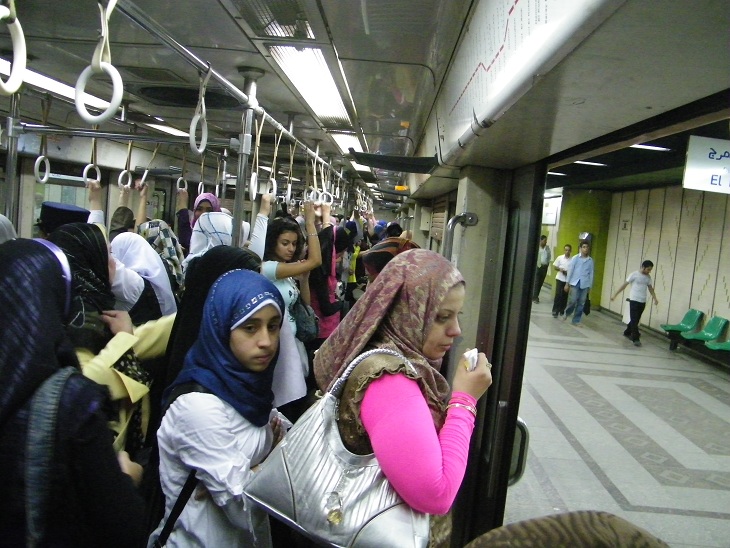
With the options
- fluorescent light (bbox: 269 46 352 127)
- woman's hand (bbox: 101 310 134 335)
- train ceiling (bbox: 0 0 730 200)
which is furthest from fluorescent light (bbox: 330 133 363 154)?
woman's hand (bbox: 101 310 134 335)

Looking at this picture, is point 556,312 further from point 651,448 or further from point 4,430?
point 4,430

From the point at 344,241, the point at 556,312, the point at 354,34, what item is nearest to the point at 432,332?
the point at 354,34

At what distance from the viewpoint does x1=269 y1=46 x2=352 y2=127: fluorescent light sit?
305 cm

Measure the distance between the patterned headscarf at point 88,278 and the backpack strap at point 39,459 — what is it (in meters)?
0.82

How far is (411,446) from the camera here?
3.78ft

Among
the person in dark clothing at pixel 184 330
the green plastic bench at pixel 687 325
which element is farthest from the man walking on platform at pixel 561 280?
the person in dark clothing at pixel 184 330

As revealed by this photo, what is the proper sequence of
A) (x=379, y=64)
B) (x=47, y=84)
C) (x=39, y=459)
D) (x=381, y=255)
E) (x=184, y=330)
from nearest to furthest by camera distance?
(x=39, y=459), (x=184, y=330), (x=379, y=64), (x=381, y=255), (x=47, y=84)

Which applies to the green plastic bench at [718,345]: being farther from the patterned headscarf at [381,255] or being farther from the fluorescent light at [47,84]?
the fluorescent light at [47,84]

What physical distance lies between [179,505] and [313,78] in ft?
9.67

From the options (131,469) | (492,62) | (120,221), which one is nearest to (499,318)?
(492,62)

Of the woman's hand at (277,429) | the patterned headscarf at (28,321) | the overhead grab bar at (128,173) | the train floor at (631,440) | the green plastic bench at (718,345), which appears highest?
the overhead grab bar at (128,173)

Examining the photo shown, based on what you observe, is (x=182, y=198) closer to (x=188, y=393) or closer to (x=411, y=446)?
(x=188, y=393)

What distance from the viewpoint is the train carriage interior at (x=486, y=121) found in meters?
1.08

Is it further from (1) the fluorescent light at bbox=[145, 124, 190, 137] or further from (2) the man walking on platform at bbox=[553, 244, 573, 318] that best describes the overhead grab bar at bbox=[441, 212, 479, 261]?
(2) the man walking on platform at bbox=[553, 244, 573, 318]
